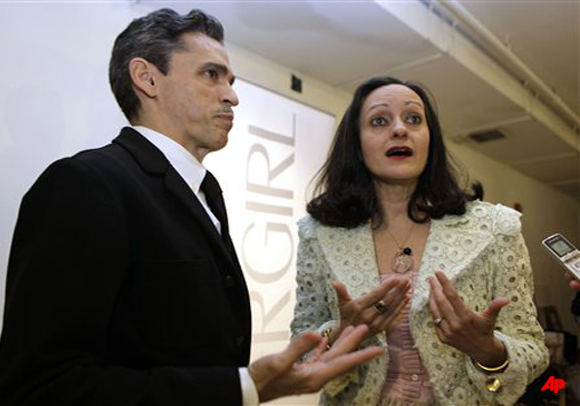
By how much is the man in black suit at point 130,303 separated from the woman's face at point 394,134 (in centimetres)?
61

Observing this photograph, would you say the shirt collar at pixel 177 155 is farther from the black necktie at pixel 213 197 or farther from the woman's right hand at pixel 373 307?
the woman's right hand at pixel 373 307

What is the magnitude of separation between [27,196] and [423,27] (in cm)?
282

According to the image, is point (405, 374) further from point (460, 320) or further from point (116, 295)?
point (116, 295)

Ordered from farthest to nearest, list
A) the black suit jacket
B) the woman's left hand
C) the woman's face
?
the woman's face
the woman's left hand
the black suit jacket

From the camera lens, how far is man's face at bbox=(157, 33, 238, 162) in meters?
1.19

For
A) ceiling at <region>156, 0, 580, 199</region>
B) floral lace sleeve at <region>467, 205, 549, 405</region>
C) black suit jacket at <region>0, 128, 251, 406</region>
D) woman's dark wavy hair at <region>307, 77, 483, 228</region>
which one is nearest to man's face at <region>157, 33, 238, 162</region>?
black suit jacket at <region>0, 128, 251, 406</region>

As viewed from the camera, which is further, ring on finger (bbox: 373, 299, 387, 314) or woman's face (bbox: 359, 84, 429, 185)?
woman's face (bbox: 359, 84, 429, 185)

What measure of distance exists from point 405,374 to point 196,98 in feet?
2.89

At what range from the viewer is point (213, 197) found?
124 cm

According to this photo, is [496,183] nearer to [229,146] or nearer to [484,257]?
[229,146]

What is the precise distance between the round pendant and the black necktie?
483mm

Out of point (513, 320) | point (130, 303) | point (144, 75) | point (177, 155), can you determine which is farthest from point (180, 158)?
point (513, 320)

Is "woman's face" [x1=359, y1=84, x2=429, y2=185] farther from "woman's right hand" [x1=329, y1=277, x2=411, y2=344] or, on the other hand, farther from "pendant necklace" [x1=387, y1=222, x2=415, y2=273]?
"woman's right hand" [x1=329, y1=277, x2=411, y2=344]

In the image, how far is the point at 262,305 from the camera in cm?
287
